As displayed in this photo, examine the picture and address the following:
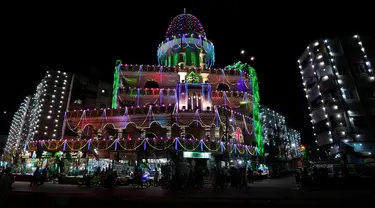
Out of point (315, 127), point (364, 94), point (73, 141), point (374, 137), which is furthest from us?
point (315, 127)

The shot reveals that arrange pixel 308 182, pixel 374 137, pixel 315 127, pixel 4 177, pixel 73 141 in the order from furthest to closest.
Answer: pixel 315 127 → pixel 374 137 → pixel 73 141 → pixel 308 182 → pixel 4 177

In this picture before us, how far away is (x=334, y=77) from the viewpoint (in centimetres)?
3772

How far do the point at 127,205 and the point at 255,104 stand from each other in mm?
31189

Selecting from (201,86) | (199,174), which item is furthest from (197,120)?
(199,174)

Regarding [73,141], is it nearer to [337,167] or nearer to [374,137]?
[337,167]

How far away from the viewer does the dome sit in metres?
41.4

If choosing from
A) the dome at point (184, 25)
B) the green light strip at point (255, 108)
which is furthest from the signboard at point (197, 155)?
the dome at point (184, 25)

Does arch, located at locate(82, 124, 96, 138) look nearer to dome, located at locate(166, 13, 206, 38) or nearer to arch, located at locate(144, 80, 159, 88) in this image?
arch, located at locate(144, 80, 159, 88)

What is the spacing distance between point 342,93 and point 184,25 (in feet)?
95.1

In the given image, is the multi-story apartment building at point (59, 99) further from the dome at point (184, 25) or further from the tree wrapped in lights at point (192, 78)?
the tree wrapped in lights at point (192, 78)

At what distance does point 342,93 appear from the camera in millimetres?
36188

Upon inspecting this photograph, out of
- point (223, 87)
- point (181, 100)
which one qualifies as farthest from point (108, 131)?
point (223, 87)

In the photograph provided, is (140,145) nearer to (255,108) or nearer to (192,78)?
(192,78)

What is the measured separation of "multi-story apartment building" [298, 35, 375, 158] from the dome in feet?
69.6
